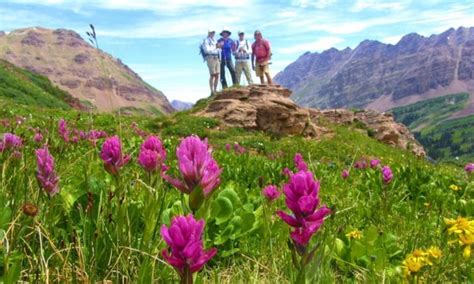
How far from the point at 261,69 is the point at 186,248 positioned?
86.0ft

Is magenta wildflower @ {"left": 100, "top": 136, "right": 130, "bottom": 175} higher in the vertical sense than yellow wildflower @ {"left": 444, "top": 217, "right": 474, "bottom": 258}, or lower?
higher

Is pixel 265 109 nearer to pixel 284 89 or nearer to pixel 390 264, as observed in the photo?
pixel 284 89

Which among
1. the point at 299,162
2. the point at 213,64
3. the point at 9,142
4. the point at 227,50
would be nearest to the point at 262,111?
the point at 213,64

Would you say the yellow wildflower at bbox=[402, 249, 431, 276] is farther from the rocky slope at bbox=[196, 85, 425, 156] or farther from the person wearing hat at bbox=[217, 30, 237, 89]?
the person wearing hat at bbox=[217, 30, 237, 89]

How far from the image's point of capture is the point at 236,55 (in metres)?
27.5

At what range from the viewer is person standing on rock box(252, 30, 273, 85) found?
86.5 feet

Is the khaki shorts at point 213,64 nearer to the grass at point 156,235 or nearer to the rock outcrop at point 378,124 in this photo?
the rock outcrop at point 378,124

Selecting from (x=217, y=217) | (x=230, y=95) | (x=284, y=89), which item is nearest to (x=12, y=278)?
(x=217, y=217)

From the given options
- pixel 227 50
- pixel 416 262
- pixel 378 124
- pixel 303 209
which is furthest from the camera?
pixel 378 124

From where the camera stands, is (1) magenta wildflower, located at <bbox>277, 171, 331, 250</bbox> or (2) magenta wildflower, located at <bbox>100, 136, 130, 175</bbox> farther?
(2) magenta wildflower, located at <bbox>100, 136, 130, 175</bbox>

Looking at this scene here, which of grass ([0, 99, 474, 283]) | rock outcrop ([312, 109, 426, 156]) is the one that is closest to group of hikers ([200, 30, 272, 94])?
rock outcrop ([312, 109, 426, 156])

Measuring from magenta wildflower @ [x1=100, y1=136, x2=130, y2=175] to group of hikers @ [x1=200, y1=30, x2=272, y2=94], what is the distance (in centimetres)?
2404

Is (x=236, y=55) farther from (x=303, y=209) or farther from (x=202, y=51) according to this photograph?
(x=303, y=209)

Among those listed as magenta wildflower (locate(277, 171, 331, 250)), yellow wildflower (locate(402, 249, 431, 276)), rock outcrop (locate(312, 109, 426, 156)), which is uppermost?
magenta wildflower (locate(277, 171, 331, 250))
